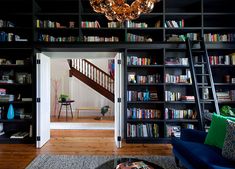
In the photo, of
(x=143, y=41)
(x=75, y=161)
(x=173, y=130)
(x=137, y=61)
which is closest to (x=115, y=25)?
(x=143, y=41)

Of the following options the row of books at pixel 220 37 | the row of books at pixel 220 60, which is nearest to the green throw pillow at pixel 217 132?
the row of books at pixel 220 60

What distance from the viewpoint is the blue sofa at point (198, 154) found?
198cm

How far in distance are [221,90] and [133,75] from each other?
221 cm

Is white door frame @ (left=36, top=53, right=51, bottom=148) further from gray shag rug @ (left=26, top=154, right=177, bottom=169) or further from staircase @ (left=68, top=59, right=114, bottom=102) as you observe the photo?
staircase @ (left=68, top=59, right=114, bottom=102)

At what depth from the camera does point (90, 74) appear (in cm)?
768

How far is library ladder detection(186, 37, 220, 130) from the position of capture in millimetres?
3467

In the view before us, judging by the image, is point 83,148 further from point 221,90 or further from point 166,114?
point 221,90

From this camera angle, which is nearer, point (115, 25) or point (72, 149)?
point (72, 149)

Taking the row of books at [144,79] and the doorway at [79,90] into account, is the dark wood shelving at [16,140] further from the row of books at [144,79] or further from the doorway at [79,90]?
the doorway at [79,90]

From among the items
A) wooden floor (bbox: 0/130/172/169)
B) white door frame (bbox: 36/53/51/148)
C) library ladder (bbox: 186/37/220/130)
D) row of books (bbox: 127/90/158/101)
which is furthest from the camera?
row of books (bbox: 127/90/158/101)

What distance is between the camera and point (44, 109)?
412 cm

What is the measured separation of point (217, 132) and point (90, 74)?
5.91 m

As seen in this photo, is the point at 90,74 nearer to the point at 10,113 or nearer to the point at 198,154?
the point at 10,113

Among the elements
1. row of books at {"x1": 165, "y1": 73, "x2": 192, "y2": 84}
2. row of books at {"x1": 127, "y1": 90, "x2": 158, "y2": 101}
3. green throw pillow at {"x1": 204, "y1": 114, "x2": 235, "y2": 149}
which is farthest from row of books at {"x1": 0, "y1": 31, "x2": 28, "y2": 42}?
green throw pillow at {"x1": 204, "y1": 114, "x2": 235, "y2": 149}
